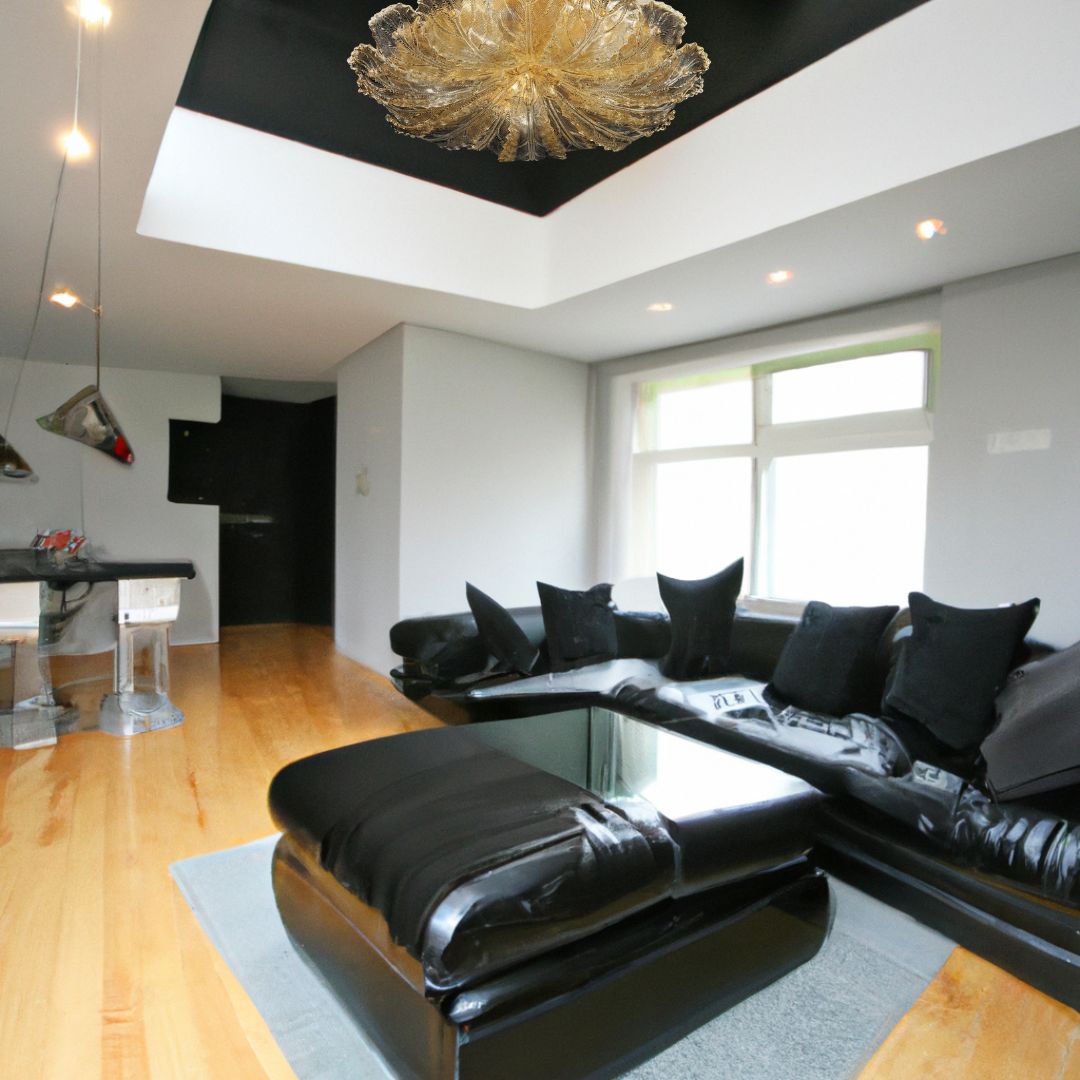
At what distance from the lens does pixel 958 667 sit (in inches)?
98.7

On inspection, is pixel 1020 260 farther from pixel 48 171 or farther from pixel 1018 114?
pixel 48 171

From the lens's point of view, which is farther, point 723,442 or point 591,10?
point 723,442

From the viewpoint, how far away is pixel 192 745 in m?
3.54

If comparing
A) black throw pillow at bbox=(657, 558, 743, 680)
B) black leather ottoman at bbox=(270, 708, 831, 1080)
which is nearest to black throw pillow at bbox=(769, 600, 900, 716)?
black throw pillow at bbox=(657, 558, 743, 680)

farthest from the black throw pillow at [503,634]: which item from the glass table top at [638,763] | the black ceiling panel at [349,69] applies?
the black ceiling panel at [349,69]

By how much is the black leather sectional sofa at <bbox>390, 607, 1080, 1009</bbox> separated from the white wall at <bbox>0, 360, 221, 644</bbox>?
13.0 ft

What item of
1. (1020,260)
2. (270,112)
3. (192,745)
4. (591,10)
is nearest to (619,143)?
(591,10)

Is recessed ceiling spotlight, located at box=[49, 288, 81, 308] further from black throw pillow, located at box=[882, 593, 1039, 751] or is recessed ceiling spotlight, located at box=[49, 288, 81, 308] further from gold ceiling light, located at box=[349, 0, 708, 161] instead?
black throw pillow, located at box=[882, 593, 1039, 751]

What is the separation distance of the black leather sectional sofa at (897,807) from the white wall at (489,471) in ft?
5.11

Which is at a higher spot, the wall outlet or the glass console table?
the wall outlet

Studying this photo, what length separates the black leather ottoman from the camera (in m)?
1.31

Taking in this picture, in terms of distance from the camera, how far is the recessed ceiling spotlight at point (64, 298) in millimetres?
4004

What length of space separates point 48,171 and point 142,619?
2169 millimetres

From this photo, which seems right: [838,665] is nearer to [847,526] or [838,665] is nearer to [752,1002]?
[752,1002]
